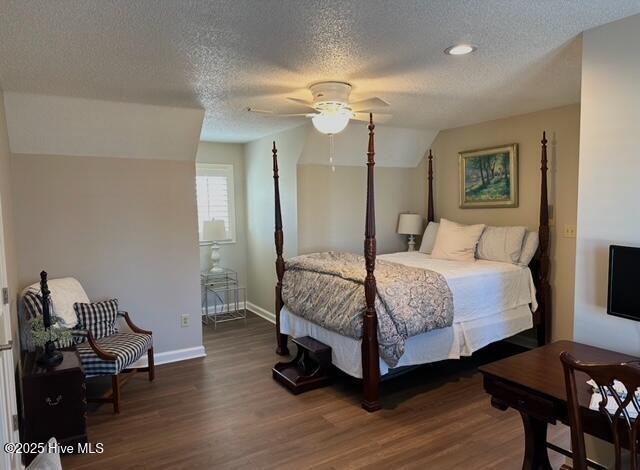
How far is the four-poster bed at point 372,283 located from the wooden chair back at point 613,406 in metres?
1.65

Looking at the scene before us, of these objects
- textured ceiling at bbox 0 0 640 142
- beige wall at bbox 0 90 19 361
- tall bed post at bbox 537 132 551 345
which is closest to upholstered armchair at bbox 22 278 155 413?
beige wall at bbox 0 90 19 361

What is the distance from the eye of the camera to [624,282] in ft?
6.41

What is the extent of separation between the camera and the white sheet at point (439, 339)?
10.6 feet

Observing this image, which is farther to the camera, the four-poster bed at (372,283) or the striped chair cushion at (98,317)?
the striped chair cushion at (98,317)

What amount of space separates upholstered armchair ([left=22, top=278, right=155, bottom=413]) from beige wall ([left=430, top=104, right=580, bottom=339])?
3.59 meters

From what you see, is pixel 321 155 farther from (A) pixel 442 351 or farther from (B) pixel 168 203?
(A) pixel 442 351

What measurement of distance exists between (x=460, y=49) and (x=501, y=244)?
2309 millimetres

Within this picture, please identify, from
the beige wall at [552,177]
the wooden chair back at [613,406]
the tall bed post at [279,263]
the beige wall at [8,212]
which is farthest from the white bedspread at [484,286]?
the beige wall at [8,212]

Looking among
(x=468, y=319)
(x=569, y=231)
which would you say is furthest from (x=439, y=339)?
(x=569, y=231)

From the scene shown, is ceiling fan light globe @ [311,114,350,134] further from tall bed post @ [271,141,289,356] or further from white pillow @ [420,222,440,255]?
white pillow @ [420,222,440,255]

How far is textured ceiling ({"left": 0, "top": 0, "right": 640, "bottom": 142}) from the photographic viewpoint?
5.98 feet

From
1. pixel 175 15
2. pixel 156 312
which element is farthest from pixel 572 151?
pixel 156 312

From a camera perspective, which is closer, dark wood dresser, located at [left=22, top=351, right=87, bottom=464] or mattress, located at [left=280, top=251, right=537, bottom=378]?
dark wood dresser, located at [left=22, top=351, right=87, bottom=464]

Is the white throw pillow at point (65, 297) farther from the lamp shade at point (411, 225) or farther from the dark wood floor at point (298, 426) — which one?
the lamp shade at point (411, 225)
